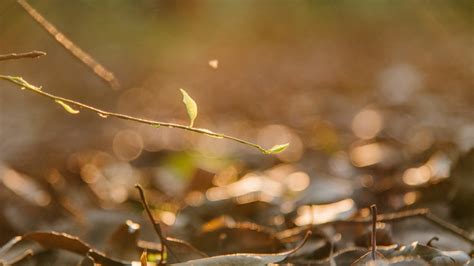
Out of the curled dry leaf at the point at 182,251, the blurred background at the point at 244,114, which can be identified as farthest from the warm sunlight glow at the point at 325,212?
the curled dry leaf at the point at 182,251

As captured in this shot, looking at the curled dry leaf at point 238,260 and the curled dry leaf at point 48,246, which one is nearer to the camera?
the curled dry leaf at point 238,260

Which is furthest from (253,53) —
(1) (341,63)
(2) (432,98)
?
(2) (432,98)

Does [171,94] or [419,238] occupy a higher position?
[171,94]

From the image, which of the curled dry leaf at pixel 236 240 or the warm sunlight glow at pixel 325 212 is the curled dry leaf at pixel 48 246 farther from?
the warm sunlight glow at pixel 325 212

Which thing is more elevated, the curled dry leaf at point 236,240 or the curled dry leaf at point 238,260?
the curled dry leaf at point 236,240

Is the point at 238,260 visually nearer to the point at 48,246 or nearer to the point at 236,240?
the point at 236,240

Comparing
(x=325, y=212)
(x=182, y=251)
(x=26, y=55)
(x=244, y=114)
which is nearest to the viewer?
(x=26, y=55)

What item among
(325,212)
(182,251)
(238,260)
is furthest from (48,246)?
(325,212)

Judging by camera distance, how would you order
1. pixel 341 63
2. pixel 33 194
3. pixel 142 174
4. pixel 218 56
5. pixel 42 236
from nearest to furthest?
1. pixel 42 236
2. pixel 33 194
3. pixel 142 174
4. pixel 341 63
5. pixel 218 56

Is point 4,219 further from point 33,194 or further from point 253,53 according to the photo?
point 253,53
